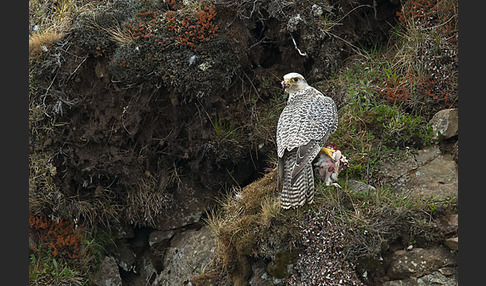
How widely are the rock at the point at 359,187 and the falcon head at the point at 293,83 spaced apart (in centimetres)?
143

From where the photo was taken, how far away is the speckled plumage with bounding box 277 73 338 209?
629 centimetres

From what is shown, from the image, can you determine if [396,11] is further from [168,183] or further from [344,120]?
[168,183]

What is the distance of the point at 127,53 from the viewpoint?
8.39 meters

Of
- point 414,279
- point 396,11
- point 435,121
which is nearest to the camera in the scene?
point 414,279

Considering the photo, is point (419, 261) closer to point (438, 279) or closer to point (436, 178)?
point (438, 279)

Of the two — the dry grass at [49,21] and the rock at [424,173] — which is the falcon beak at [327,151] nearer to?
the rock at [424,173]

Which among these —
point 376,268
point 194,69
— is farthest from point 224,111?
A: point 376,268

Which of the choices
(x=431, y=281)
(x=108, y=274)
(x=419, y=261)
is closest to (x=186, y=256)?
(x=108, y=274)

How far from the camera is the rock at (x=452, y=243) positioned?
601 cm

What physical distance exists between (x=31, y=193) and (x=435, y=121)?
5985 millimetres

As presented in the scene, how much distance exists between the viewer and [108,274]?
8.69 metres

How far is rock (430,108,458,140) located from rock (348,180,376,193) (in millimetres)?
1391

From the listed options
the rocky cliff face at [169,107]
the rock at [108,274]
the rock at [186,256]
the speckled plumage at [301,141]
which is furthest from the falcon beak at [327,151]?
the rock at [108,274]

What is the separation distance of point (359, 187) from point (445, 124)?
5.34 ft
